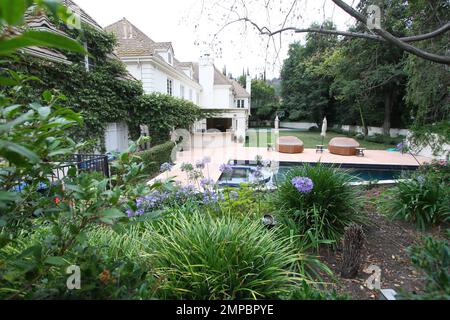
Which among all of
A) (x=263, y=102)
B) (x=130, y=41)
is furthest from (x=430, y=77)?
(x=263, y=102)

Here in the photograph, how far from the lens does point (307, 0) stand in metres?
4.04

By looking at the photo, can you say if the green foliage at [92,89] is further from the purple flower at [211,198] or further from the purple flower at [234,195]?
the purple flower at [234,195]

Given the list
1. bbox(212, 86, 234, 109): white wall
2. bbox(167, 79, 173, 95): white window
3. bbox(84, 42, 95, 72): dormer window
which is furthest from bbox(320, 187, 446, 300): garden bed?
bbox(212, 86, 234, 109): white wall

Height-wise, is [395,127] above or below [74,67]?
below

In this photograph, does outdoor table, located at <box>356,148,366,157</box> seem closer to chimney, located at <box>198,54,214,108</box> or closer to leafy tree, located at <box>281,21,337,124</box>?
chimney, located at <box>198,54,214,108</box>

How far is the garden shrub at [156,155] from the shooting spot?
344 inches

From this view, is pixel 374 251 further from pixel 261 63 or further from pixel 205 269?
pixel 261 63

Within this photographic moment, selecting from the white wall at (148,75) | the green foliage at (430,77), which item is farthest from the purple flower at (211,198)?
the white wall at (148,75)

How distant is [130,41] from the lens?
14016 mm

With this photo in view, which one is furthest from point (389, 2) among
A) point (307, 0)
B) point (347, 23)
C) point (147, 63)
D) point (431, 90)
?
point (147, 63)

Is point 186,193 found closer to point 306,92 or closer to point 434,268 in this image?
point 434,268
